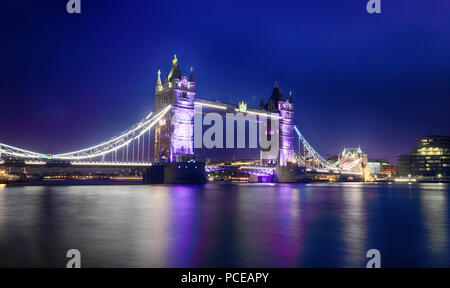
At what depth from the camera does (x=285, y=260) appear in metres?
8.90

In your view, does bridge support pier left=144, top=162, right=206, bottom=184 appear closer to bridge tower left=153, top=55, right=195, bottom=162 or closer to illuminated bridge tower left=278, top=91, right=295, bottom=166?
bridge tower left=153, top=55, right=195, bottom=162

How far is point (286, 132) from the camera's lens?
8856 cm

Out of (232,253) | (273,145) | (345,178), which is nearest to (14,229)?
(232,253)

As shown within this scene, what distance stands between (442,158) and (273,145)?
8008 centimetres

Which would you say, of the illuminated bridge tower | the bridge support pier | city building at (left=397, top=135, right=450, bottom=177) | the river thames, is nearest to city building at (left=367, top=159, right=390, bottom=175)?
city building at (left=397, top=135, right=450, bottom=177)

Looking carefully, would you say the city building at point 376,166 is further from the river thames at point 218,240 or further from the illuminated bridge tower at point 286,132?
the river thames at point 218,240

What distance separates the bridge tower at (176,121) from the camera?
5744 cm

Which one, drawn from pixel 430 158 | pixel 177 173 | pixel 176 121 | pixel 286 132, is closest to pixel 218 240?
pixel 177 173

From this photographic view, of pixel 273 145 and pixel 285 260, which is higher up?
pixel 273 145

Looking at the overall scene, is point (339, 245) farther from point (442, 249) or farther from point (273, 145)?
point (273, 145)

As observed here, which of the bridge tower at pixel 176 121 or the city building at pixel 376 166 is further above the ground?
the bridge tower at pixel 176 121

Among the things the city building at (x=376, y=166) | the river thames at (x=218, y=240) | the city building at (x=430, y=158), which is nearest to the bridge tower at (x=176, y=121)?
the river thames at (x=218, y=240)

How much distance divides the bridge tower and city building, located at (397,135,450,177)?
355 ft

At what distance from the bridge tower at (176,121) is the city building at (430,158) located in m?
108
